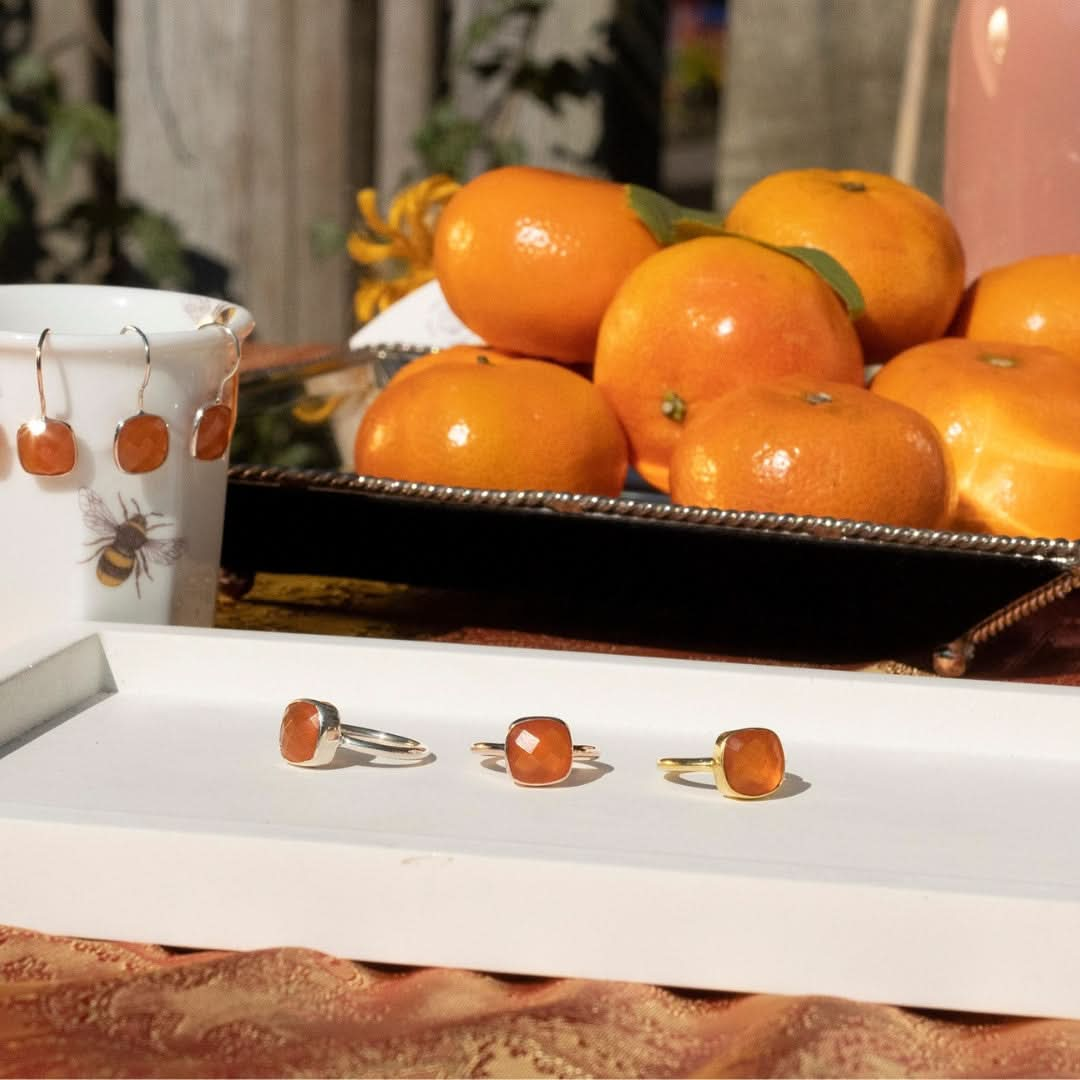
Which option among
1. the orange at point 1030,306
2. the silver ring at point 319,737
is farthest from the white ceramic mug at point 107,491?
the orange at point 1030,306

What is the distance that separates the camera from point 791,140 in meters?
2.20

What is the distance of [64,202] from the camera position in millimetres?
2096

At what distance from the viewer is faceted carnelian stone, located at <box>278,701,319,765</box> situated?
0.50 m

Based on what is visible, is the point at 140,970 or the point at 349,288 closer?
the point at 140,970

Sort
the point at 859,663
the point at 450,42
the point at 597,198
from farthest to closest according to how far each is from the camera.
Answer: the point at 450,42, the point at 597,198, the point at 859,663

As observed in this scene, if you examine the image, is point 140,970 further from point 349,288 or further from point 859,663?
point 349,288

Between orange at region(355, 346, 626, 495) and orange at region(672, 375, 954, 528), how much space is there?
7 cm

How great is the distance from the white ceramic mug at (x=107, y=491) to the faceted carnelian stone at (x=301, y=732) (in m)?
0.18

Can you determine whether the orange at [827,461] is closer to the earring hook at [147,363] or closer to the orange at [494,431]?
the orange at [494,431]

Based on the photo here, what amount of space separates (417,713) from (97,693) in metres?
0.12

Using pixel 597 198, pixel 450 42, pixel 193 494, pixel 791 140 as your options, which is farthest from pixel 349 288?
pixel 193 494

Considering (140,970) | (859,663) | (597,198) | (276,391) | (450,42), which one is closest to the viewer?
(140,970)

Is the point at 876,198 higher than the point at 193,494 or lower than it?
higher

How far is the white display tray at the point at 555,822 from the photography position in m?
0.41
